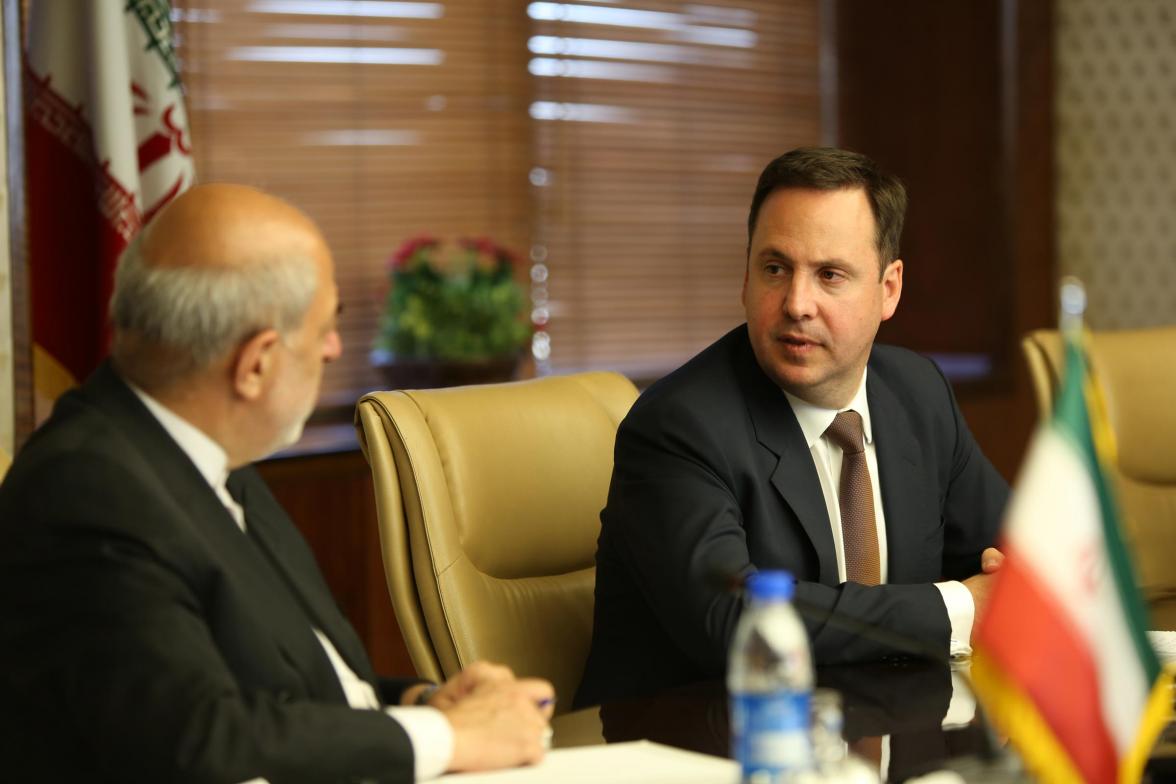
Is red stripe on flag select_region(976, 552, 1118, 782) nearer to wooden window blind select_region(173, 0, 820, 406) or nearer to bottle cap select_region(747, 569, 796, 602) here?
bottle cap select_region(747, 569, 796, 602)

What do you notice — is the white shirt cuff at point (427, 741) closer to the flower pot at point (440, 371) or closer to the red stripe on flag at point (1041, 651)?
the red stripe on flag at point (1041, 651)

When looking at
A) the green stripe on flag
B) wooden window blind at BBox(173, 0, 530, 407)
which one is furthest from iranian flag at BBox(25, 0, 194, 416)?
the green stripe on flag

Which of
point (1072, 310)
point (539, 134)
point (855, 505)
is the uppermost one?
point (539, 134)

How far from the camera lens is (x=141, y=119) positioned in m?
3.20

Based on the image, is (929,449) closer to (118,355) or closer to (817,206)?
(817,206)

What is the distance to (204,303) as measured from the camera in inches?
56.7

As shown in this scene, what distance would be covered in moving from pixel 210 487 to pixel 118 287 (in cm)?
22

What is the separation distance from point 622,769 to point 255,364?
0.53 m

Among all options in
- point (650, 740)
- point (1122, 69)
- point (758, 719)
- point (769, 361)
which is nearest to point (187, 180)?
point (769, 361)

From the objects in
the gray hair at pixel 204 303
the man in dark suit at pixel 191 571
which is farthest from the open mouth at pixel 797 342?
the gray hair at pixel 204 303

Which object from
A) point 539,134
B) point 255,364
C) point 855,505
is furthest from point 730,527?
point 539,134

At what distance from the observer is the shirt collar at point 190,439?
4.88 feet

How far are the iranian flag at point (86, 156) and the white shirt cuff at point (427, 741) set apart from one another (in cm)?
192

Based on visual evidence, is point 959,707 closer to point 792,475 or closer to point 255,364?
point 792,475
